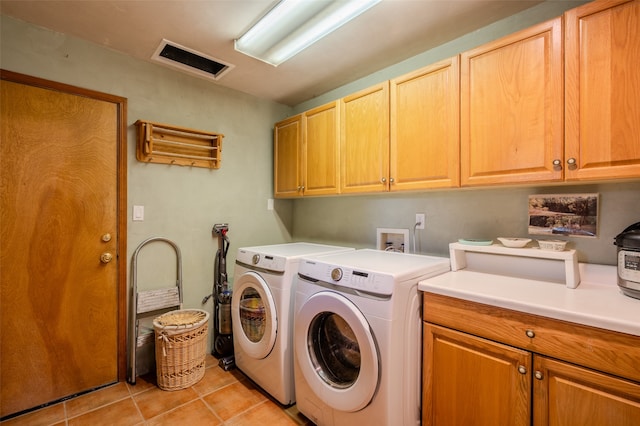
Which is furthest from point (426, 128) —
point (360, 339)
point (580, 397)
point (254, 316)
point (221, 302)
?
point (221, 302)

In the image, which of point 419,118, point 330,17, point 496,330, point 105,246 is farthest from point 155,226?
point 496,330

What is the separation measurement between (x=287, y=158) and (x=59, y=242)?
1763mm

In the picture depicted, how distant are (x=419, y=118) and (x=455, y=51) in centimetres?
59

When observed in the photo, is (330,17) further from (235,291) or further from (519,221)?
(235,291)

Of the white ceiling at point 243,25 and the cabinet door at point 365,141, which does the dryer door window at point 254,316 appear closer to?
the cabinet door at point 365,141

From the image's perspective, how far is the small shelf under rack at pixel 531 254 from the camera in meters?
1.33

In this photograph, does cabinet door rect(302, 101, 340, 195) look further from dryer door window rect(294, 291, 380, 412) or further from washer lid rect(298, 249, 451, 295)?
dryer door window rect(294, 291, 380, 412)

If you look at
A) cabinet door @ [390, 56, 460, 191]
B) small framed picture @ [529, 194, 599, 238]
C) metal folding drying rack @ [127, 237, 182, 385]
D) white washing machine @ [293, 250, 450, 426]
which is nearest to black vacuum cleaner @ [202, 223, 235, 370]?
metal folding drying rack @ [127, 237, 182, 385]

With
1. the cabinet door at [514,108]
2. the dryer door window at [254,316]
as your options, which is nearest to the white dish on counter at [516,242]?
the cabinet door at [514,108]

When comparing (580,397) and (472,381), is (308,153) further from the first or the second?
(580,397)

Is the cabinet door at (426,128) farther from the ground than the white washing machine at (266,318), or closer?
farther from the ground

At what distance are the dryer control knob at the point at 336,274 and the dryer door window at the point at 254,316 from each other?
54 centimetres

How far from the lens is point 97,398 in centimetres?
193

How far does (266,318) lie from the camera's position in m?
1.90
